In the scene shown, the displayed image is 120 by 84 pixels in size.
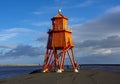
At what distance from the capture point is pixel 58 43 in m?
50.4

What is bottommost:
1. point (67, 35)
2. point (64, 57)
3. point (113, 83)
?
point (113, 83)

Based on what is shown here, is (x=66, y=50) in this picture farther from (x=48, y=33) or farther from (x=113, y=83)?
(x=113, y=83)

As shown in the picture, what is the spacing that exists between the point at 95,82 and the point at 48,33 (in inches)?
886

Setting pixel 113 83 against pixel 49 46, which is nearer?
pixel 113 83

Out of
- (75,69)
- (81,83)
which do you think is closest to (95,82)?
(81,83)

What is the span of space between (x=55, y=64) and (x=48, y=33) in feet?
19.1

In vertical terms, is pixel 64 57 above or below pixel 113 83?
above

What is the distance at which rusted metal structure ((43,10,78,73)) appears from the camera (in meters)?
50.4

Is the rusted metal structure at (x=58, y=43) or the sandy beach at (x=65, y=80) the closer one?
the sandy beach at (x=65, y=80)

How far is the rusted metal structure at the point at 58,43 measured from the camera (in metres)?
50.4

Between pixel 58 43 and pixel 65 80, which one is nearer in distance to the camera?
pixel 65 80

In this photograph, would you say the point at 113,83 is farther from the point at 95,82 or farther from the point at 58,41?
the point at 58,41

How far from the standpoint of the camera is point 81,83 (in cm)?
3058

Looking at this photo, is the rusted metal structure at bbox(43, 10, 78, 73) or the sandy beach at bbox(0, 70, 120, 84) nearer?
the sandy beach at bbox(0, 70, 120, 84)
